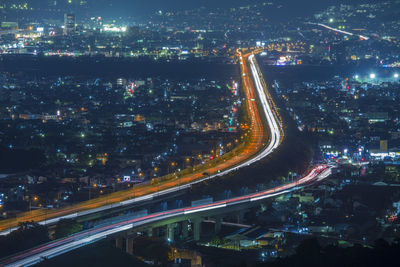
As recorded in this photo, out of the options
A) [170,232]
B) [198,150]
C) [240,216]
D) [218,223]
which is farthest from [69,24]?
[170,232]

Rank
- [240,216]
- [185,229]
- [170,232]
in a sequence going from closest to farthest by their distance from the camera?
1. [170,232]
2. [185,229]
3. [240,216]

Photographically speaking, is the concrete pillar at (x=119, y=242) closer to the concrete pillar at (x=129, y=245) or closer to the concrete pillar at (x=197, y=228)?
the concrete pillar at (x=129, y=245)

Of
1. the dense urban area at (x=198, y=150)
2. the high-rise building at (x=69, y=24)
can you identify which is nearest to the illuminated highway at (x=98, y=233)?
the dense urban area at (x=198, y=150)

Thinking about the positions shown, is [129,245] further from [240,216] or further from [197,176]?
[197,176]

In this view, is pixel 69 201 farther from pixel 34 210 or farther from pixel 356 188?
pixel 356 188

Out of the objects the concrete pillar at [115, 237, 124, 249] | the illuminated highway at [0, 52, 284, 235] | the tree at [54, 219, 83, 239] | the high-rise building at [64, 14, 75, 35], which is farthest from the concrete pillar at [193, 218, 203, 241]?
the high-rise building at [64, 14, 75, 35]

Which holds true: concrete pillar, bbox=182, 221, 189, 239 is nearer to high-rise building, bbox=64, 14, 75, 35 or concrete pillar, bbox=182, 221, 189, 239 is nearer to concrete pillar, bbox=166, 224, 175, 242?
concrete pillar, bbox=166, 224, 175, 242

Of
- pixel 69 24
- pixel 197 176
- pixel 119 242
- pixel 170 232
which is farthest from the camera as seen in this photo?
pixel 69 24
